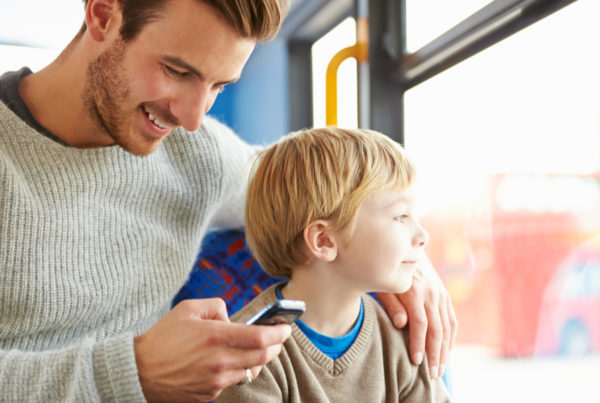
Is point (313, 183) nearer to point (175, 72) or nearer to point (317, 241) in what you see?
point (317, 241)

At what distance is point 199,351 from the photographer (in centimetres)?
82

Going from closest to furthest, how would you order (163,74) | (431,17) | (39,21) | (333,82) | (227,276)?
(163,74), (227,276), (333,82), (431,17), (39,21)

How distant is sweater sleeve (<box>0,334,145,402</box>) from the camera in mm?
883

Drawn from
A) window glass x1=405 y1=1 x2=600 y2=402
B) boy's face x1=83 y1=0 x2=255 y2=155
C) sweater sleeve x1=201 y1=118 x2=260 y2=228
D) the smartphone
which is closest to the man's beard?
boy's face x1=83 y1=0 x2=255 y2=155

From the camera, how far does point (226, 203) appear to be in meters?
1.43

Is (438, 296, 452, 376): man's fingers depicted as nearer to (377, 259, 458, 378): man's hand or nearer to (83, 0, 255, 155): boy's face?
(377, 259, 458, 378): man's hand

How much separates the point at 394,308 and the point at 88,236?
63cm

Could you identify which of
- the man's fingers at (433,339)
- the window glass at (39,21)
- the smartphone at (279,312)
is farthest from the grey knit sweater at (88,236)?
the window glass at (39,21)

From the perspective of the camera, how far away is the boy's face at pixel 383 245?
107 centimetres

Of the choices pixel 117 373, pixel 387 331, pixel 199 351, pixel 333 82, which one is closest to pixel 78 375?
pixel 117 373

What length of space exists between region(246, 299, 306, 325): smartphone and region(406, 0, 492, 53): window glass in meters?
1.22

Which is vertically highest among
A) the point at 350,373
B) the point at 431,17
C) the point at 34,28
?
the point at 34,28

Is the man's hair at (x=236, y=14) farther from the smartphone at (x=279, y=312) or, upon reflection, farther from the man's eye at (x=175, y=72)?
the smartphone at (x=279, y=312)

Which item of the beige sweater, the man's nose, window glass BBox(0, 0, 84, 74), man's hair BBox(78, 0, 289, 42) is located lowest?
the beige sweater
